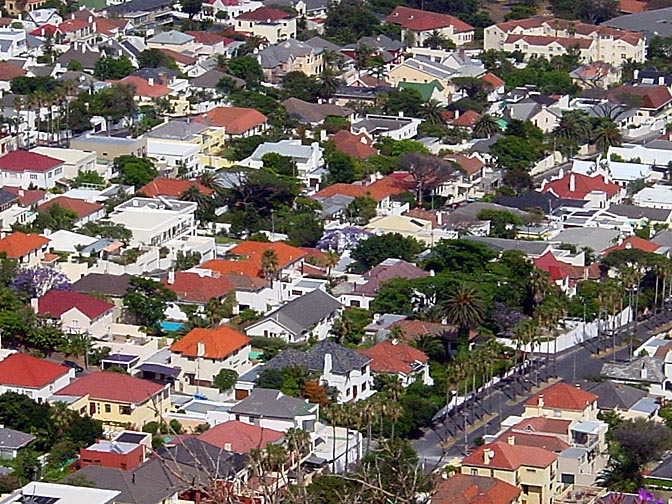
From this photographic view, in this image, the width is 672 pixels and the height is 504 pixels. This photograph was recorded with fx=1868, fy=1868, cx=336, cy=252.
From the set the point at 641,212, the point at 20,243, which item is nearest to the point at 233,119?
the point at 641,212

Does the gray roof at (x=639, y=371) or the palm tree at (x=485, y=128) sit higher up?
the gray roof at (x=639, y=371)

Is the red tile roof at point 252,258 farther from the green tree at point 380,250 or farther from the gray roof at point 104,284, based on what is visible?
the gray roof at point 104,284

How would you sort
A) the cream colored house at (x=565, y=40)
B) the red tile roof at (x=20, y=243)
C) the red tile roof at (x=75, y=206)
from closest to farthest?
the red tile roof at (x=20, y=243) < the red tile roof at (x=75, y=206) < the cream colored house at (x=565, y=40)

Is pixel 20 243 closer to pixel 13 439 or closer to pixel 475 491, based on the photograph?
pixel 13 439

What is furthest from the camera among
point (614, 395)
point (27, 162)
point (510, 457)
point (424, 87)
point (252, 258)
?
point (424, 87)

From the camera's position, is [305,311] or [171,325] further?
[305,311]

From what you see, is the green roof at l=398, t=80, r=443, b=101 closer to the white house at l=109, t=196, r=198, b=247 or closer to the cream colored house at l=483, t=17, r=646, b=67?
the cream colored house at l=483, t=17, r=646, b=67

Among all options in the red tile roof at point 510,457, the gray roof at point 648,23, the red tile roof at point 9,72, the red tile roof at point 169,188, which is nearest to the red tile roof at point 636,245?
the red tile roof at point 169,188
